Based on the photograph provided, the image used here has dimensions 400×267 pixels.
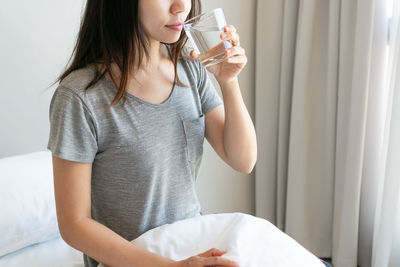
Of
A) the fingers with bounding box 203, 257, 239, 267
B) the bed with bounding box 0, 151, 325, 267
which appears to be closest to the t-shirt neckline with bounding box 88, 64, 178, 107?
the bed with bounding box 0, 151, 325, 267

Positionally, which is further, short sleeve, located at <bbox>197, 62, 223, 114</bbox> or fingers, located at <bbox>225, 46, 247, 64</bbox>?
short sleeve, located at <bbox>197, 62, 223, 114</bbox>

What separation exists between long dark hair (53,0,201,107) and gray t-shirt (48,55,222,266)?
3 cm

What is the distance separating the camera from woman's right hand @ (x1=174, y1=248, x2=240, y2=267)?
84 cm

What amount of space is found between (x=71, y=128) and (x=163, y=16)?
1.00 ft

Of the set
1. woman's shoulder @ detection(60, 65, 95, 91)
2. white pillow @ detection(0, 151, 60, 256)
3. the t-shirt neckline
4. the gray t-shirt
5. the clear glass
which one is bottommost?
white pillow @ detection(0, 151, 60, 256)

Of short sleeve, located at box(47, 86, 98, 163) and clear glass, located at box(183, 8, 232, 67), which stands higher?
clear glass, located at box(183, 8, 232, 67)

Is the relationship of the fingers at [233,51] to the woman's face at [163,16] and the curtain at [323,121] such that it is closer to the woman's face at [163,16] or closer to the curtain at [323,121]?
the woman's face at [163,16]

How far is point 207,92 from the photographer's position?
1.21 metres

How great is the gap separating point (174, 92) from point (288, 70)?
1.04 metres

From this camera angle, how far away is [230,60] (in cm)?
96

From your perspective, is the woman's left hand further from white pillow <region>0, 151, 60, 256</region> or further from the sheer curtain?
the sheer curtain

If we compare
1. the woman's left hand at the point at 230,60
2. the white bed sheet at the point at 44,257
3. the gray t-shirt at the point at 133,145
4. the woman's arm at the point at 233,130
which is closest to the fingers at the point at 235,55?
the woman's left hand at the point at 230,60

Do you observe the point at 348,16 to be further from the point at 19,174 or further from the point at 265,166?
the point at 19,174

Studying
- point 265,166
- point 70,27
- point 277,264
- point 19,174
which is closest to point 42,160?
point 19,174
